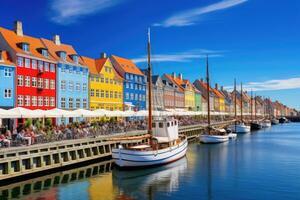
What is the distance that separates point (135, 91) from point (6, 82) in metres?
34.0

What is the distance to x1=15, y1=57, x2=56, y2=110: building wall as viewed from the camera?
47.4 metres

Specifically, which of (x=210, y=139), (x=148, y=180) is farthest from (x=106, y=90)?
(x=148, y=180)

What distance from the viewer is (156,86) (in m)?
85.9

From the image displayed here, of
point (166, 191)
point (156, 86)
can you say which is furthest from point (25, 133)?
point (156, 86)

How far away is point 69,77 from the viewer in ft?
187

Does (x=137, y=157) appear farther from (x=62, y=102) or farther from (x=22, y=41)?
(x=22, y=41)

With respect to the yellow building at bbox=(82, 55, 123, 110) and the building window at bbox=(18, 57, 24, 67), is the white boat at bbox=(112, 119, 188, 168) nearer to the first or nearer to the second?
the building window at bbox=(18, 57, 24, 67)

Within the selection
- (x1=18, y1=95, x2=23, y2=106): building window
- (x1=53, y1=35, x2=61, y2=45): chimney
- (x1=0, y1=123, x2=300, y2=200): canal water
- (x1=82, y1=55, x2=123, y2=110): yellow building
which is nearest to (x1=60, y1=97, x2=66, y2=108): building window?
(x1=82, y1=55, x2=123, y2=110): yellow building

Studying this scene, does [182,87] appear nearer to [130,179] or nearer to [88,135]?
[88,135]

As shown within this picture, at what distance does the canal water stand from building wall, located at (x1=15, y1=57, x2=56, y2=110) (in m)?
→ 17.5

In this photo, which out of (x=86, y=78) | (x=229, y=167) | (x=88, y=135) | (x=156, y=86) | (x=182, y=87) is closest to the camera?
(x=229, y=167)

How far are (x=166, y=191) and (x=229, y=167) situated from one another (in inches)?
434

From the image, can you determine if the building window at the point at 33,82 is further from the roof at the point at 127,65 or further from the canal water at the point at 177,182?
the roof at the point at 127,65

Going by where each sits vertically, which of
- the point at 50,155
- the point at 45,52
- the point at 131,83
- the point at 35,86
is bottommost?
the point at 50,155
